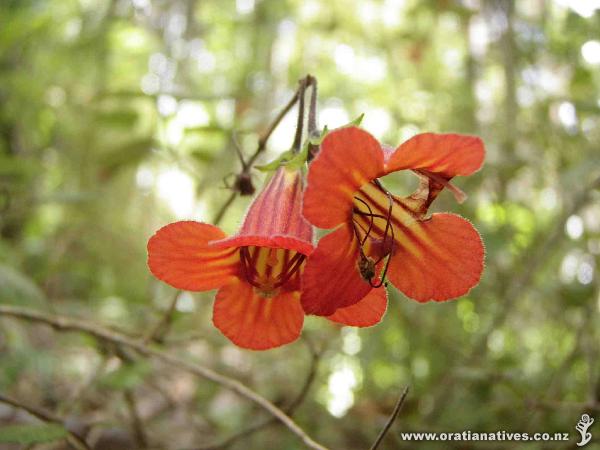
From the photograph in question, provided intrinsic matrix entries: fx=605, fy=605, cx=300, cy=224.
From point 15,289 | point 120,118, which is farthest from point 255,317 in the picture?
point 120,118

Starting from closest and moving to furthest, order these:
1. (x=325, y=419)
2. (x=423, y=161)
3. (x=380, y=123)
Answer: (x=423, y=161) → (x=325, y=419) → (x=380, y=123)

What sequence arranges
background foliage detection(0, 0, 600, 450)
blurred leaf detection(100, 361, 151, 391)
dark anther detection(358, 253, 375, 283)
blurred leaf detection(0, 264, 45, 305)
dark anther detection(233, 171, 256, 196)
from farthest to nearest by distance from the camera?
background foliage detection(0, 0, 600, 450)
blurred leaf detection(0, 264, 45, 305)
blurred leaf detection(100, 361, 151, 391)
dark anther detection(233, 171, 256, 196)
dark anther detection(358, 253, 375, 283)

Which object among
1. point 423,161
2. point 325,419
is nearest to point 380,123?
point 325,419

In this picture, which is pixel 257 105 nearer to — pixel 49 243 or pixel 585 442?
pixel 49 243

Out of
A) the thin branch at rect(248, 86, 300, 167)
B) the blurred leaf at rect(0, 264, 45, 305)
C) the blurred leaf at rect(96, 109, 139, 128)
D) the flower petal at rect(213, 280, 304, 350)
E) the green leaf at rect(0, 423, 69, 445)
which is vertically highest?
the thin branch at rect(248, 86, 300, 167)

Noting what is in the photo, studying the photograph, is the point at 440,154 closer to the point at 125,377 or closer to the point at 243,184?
the point at 243,184

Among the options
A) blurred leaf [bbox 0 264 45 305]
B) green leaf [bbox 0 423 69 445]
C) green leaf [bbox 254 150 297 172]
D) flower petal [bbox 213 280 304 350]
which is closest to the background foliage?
blurred leaf [bbox 0 264 45 305]

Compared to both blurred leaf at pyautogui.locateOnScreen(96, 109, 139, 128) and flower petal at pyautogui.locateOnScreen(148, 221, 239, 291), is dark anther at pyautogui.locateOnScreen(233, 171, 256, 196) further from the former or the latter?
blurred leaf at pyautogui.locateOnScreen(96, 109, 139, 128)
